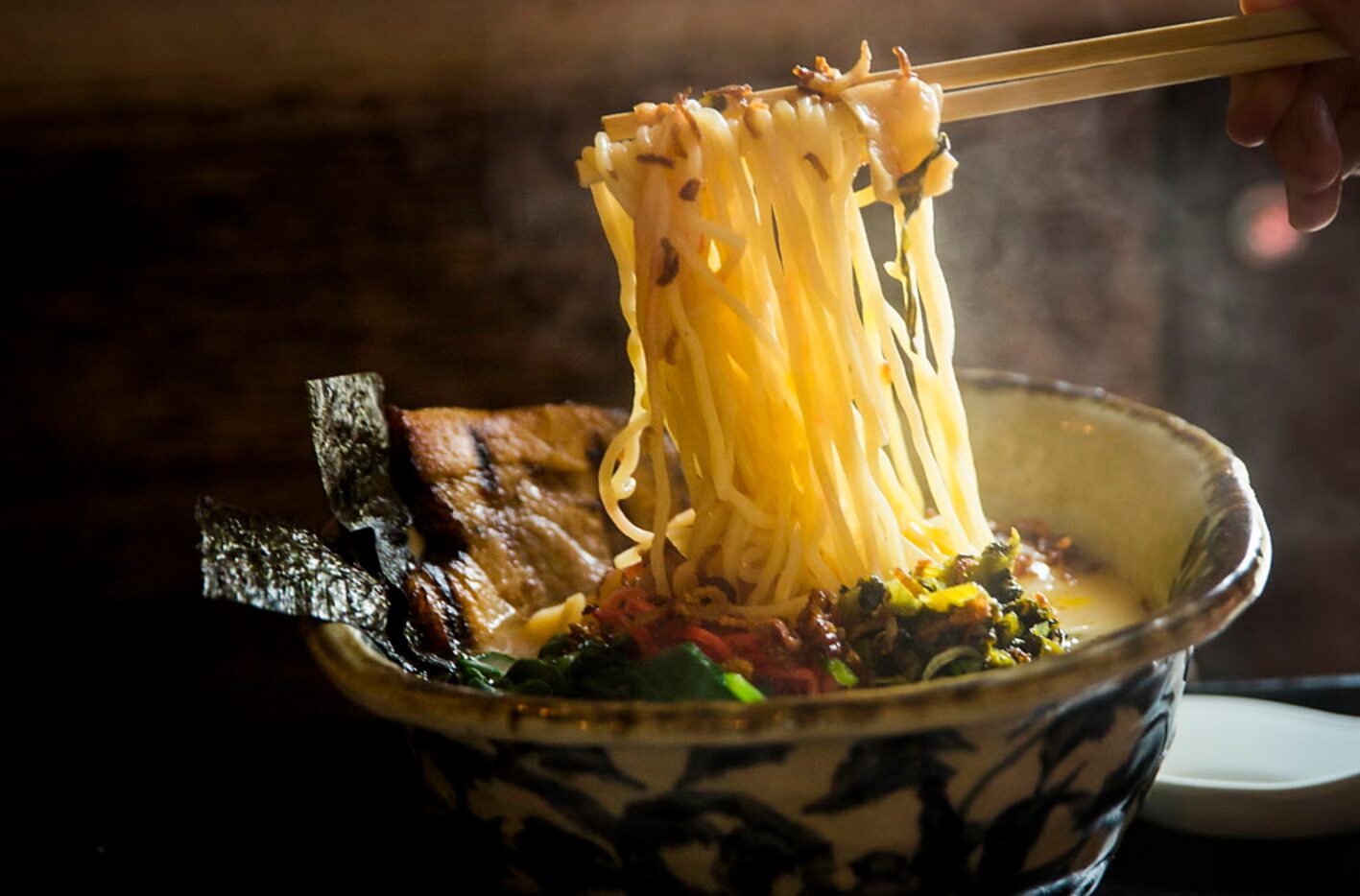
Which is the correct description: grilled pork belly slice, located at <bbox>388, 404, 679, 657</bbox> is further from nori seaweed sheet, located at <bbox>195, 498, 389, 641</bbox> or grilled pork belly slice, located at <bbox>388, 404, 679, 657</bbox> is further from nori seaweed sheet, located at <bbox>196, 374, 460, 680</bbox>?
nori seaweed sheet, located at <bbox>195, 498, 389, 641</bbox>

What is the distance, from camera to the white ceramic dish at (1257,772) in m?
1.54

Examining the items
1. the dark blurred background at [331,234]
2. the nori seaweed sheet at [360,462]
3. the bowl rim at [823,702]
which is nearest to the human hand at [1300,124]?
the bowl rim at [823,702]

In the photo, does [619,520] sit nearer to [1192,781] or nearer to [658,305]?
[658,305]

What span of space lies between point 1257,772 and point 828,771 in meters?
0.95

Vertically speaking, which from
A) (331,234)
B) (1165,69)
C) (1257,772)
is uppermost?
(1165,69)

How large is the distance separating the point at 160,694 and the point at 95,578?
0.39 m

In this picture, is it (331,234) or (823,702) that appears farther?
(331,234)

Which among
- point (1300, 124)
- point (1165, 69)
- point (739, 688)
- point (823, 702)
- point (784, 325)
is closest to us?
point (823, 702)

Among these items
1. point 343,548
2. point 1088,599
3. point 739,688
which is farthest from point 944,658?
point 343,548

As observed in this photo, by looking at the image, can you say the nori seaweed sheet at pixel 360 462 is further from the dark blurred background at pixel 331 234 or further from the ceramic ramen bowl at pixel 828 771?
the dark blurred background at pixel 331 234

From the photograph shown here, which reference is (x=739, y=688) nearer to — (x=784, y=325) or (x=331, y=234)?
(x=784, y=325)

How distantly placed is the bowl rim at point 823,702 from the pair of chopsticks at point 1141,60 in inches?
26.6

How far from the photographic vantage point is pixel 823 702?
101 cm

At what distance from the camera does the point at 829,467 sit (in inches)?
64.9
